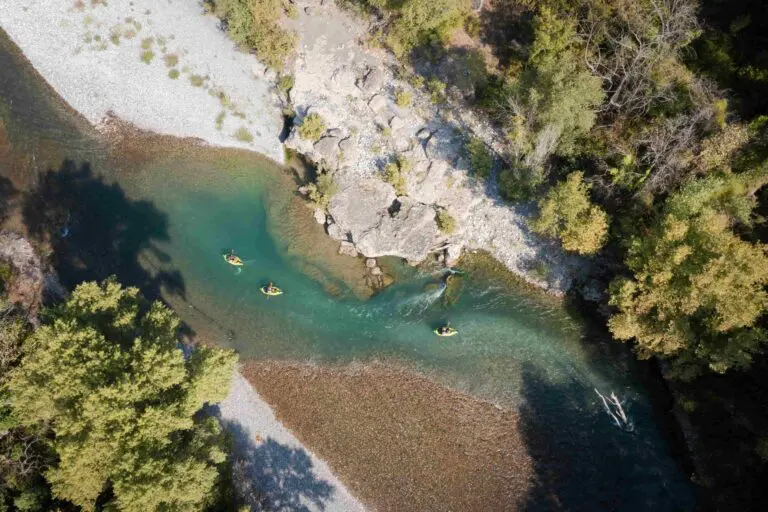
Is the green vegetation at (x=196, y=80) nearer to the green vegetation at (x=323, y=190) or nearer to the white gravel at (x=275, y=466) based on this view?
the green vegetation at (x=323, y=190)

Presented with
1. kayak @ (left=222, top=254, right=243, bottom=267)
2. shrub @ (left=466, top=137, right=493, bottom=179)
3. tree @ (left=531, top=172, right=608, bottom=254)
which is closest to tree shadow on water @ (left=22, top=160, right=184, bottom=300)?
kayak @ (left=222, top=254, right=243, bottom=267)

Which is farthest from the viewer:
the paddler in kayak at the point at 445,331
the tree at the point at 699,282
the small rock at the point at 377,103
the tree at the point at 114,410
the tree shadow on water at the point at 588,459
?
the small rock at the point at 377,103

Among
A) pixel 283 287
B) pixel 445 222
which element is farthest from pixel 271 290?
pixel 445 222

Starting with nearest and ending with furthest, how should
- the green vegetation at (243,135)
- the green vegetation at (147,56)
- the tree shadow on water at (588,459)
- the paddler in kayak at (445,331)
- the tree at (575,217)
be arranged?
the tree shadow on water at (588,459)
the tree at (575,217)
the paddler in kayak at (445,331)
the green vegetation at (243,135)
the green vegetation at (147,56)

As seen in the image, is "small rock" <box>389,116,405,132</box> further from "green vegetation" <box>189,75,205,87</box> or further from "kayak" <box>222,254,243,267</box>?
"green vegetation" <box>189,75,205,87</box>

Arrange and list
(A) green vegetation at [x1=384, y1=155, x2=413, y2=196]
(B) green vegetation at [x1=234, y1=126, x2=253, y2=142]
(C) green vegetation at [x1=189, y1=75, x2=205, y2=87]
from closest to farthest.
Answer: (A) green vegetation at [x1=384, y1=155, x2=413, y2=196], (B) green vegetation at [x1=234, y1=126, x2=253, y2=142], (C) green vegetation at [x1=189, y1=75, x2=205, y2=87]

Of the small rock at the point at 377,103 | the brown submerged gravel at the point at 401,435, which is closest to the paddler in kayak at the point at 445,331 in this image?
the brown submerged gravel at the point at 401,435

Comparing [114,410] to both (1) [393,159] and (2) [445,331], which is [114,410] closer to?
(2) [445,331]
